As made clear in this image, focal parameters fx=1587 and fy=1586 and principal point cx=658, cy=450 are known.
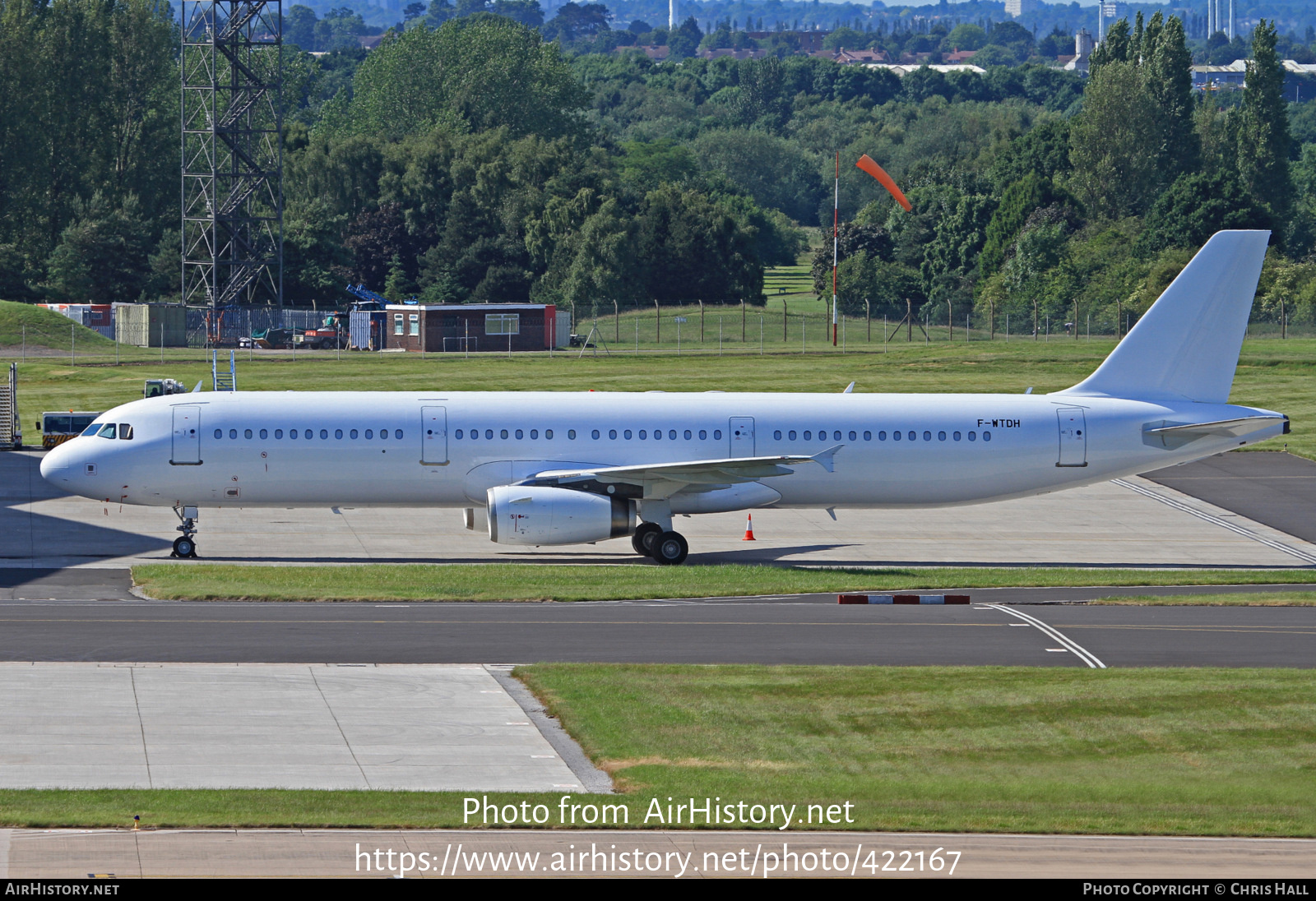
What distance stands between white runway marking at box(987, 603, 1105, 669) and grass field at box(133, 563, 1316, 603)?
3301mm

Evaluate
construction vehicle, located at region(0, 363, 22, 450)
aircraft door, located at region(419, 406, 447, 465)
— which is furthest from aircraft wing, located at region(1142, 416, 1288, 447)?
construction vehicle, located at region(0, 363, 22, 450)

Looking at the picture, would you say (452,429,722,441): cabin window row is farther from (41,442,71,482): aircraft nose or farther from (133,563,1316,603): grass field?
(41,442,71,482): aircraft nose

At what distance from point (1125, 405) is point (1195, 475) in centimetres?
1947

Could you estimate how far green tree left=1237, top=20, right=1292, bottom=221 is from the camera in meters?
163

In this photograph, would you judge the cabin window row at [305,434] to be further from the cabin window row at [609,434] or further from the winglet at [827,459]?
the winglet at [827,459]

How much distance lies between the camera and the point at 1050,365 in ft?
310

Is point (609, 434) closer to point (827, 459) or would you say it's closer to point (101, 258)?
point (827, 459)

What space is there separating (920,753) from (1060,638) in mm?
9616

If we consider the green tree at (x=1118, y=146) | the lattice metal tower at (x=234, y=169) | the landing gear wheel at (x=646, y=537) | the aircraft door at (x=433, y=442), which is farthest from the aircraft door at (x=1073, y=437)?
the green tree at (x=1118, y=146)

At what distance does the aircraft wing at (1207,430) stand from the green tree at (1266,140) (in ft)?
434

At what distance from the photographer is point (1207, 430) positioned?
40.8 meters

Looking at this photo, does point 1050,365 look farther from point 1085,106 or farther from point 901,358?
point 1085,106

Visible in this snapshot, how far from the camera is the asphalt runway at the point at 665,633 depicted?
27.9 meters

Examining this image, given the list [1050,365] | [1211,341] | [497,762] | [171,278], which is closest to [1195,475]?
[1211,341]
